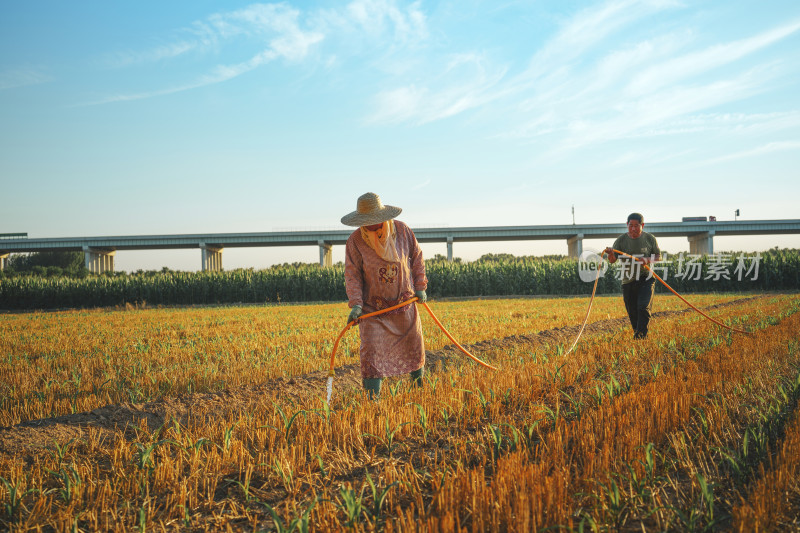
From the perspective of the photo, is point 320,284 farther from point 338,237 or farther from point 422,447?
point 422,447

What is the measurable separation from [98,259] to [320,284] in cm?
4213

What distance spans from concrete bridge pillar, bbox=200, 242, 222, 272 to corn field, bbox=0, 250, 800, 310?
26137mm

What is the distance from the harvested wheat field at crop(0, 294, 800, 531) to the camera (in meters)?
2.59

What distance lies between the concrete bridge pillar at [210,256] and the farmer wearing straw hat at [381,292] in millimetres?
58563

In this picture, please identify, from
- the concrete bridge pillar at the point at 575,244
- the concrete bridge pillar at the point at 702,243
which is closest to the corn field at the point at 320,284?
the concrete bridge pillar at the point at 702,243

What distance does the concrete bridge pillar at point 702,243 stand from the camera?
56.7 metres

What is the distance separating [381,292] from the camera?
16.6 ft

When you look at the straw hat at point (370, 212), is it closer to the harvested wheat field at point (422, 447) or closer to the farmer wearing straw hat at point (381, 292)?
the farmer wearing straw hat at point (381, 292)

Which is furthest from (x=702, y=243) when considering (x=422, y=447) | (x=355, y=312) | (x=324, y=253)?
(x=422, y=447)

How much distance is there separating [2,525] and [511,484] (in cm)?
303

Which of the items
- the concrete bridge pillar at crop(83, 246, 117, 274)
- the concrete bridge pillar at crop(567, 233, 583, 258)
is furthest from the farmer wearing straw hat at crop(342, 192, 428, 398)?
the concrete bridge pillar at crop(83, 246, 117, 274)

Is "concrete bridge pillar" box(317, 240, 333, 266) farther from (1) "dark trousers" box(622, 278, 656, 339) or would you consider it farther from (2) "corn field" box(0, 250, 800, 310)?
(1) "dark trousers" box(622, 278, 656, 339)

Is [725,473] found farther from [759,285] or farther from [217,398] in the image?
[759,285]

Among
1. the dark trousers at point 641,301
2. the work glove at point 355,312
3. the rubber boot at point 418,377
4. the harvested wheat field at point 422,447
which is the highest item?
the work glove at point 355,312
